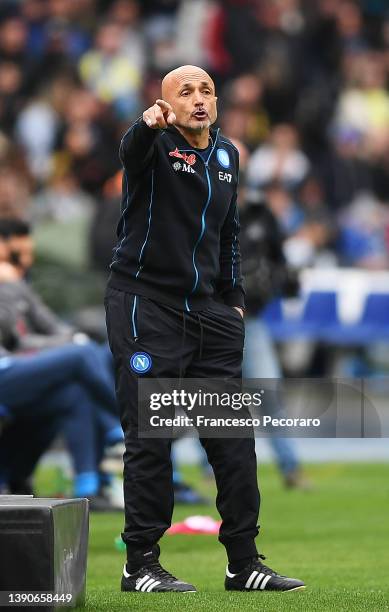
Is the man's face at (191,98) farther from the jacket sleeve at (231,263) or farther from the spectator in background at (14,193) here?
the spectator in background at (14,193)

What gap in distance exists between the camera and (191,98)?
5680 millimetres

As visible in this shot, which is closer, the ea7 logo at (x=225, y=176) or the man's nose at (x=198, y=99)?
the man's nose at (x=198, y=99)

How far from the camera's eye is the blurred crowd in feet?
59.1

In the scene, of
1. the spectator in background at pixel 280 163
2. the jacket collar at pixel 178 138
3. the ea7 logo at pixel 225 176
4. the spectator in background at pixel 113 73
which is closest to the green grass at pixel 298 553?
the ea7 logo at pixel 225 176

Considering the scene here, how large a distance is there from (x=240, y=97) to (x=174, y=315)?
521 inches

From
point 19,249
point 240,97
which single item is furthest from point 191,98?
point 240,97

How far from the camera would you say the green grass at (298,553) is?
537cm

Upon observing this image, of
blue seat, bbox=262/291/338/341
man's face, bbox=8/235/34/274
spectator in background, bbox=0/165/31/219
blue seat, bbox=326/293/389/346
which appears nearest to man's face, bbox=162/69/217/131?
man's face, bbox=8/235/34/274

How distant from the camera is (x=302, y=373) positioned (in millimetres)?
16375

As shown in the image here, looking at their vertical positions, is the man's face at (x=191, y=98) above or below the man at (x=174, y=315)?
above

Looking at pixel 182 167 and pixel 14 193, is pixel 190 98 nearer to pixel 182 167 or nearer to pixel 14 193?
pixel 182 167

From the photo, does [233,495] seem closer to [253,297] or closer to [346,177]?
[253,297]

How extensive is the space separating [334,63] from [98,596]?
52.4ft

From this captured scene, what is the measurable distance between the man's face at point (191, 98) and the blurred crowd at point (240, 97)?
37.1 feet
